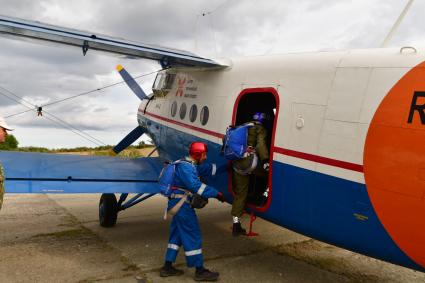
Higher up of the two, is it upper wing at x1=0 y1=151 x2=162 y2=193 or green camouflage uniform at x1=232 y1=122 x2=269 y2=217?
green camouflage uniform at x1=232 y1=122 x2=269 y2=217

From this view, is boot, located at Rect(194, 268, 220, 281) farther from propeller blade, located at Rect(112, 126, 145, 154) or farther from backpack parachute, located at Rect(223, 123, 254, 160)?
propeller blade, located at Rect(112, 126, 145, 154)

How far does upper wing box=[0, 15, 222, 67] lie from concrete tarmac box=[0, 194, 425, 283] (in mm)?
3330

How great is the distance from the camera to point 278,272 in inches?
229

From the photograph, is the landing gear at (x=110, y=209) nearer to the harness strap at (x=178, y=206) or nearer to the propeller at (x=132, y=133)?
the propeller at (x=132, y=133)

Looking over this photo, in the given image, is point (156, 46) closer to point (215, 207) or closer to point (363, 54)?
point (363, 54)

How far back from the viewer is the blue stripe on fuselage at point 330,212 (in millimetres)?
4074

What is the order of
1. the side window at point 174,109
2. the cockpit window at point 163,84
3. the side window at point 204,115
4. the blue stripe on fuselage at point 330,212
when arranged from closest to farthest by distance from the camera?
the blue stripe on fuselage at point 330,212 → the side window at point 204,115 → the side window at point 174,109 → the cockpit window at point 163,84

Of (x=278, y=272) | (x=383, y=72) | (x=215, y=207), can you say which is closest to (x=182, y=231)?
(x=278, y=272)

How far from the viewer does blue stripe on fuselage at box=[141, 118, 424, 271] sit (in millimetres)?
4074

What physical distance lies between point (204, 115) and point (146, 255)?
256cm

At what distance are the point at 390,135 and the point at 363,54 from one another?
108 centimetres

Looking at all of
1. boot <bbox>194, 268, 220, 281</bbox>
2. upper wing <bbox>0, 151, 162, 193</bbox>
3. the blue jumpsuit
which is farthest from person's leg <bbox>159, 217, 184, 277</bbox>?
upper wing <bbox>0, 151, 162, 193</bbox>

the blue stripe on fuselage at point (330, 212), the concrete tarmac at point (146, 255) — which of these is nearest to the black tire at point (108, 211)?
the concrete tarmac at point (146, 255)

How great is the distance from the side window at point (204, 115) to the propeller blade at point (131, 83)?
4284mm
